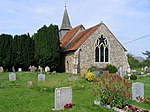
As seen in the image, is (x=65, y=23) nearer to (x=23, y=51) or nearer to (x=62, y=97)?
(x=23, y=51)

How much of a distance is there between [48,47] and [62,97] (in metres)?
25.5

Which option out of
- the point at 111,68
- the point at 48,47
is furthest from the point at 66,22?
the point at 111,68

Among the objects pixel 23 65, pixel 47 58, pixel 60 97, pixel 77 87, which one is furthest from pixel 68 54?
pixel 60 97

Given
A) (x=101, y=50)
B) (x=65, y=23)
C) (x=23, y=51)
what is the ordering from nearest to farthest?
(x=101, y=50) → (x=23, y=51) → (x=65, y=23)

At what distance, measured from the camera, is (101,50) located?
36406mm

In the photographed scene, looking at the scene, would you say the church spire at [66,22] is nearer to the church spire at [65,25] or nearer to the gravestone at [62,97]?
the church spire at [65,25]

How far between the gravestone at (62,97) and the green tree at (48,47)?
24750 mm

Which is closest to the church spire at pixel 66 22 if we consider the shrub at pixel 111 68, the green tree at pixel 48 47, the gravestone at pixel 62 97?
the green tree at pixel 48 47

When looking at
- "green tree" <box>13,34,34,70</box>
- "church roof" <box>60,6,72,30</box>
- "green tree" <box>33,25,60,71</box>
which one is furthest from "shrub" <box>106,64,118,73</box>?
"church roof" <box>60,6,72,30</box>

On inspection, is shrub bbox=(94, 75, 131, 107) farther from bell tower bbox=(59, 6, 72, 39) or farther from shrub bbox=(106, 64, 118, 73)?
bell tower bbox=(59, 6, 72, 39)

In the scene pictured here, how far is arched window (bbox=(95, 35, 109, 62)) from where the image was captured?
35938 mm

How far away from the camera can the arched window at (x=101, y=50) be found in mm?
35938

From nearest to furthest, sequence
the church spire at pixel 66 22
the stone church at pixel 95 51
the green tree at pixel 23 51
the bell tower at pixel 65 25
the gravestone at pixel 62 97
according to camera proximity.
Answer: the gravestone at pixel 62 97, the stone church at pixel 95 51, the green tree at pixel 23 51, the bell tower at pixel 65 25, the church spire at pixel 66 22

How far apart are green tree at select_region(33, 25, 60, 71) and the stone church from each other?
6.67ft
